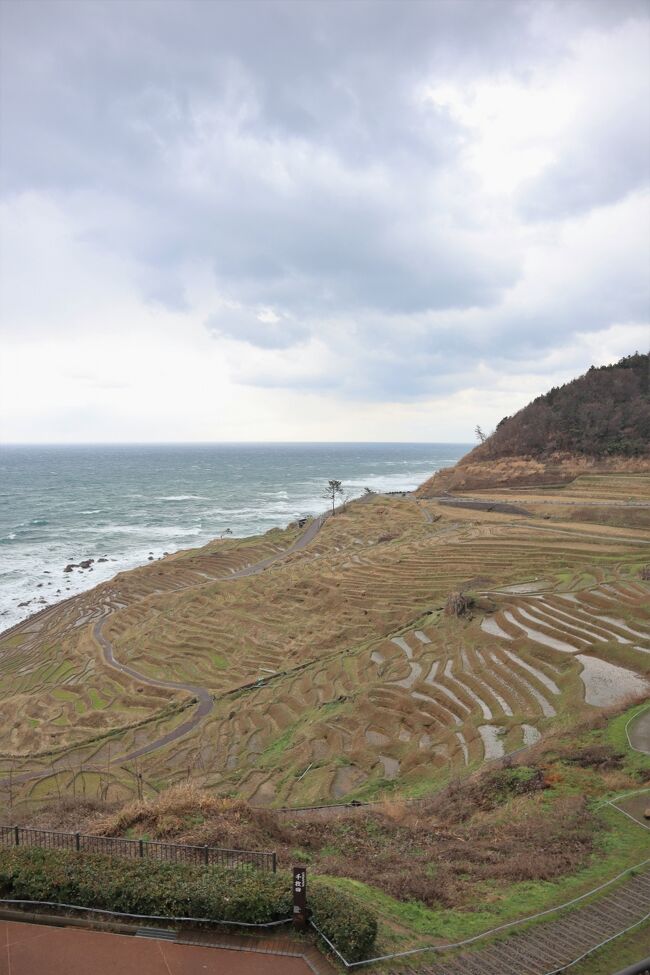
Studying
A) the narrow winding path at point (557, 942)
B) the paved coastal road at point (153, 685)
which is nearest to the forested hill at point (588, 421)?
the paved coastal road at point (153, 685)

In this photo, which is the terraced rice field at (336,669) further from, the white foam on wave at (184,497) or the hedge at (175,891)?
the white foam on wave at (184,497)

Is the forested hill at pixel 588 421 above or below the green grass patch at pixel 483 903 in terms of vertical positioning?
above

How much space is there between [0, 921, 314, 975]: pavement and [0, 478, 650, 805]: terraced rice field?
8834mm

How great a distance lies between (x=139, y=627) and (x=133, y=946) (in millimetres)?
29390

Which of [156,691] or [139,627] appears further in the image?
[139,627]

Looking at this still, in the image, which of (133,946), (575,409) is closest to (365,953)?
(133,946)

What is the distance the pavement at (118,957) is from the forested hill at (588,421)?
69.0 meters

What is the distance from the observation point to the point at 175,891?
906 cm

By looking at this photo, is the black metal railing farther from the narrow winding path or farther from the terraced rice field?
the terraced rice field

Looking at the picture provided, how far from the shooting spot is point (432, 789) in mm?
15742

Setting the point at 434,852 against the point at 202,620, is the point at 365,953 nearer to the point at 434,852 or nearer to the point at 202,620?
the point at 434,852

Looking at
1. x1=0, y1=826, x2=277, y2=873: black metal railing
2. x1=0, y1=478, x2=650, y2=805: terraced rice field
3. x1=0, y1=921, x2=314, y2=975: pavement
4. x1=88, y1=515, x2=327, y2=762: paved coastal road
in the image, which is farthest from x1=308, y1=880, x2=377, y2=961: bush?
x1=88, y1=515, x2=327, y2=762: paved coastal road

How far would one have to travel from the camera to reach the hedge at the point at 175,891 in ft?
27.0

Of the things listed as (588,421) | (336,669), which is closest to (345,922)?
(336,669)
